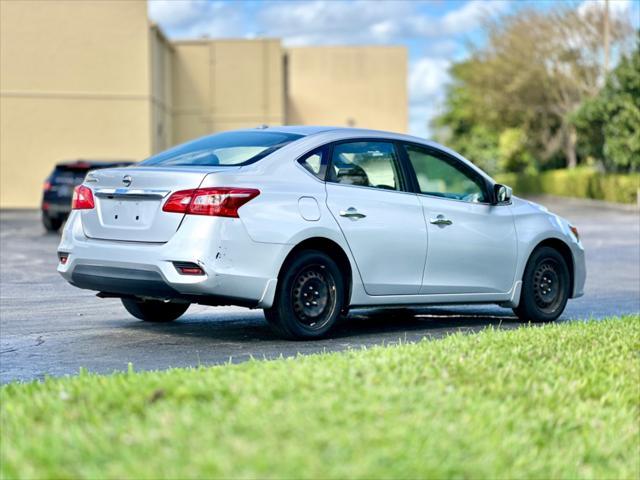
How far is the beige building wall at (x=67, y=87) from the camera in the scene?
43156 millimetres

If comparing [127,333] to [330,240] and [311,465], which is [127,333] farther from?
[311,465]

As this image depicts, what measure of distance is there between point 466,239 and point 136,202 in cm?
304

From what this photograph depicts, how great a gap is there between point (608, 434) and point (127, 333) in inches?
216

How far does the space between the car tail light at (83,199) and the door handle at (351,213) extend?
6.31 ft

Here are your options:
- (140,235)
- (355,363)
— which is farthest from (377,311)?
(355,363)

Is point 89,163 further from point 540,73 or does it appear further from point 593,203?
point 540,73

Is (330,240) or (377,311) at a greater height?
(330,240)

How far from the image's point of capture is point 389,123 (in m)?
73.1

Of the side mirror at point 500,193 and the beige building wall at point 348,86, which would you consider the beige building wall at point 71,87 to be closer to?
the beige building wall at point 348,86

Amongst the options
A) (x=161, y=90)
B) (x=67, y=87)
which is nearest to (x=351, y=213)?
(x=67, y=87)

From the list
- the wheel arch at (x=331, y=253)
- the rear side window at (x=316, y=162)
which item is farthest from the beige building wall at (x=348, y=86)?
the wheel arch at (x=331, y=253)

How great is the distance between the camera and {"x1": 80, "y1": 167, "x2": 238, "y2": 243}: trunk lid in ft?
28.3

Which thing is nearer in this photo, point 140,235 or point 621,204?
point 140,235

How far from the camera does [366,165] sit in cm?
983
